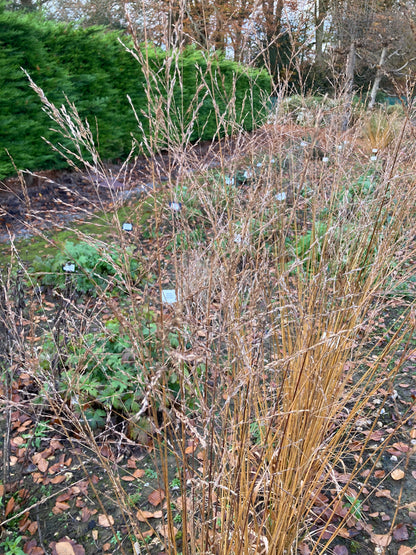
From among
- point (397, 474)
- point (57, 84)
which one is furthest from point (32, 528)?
point (57, 84)

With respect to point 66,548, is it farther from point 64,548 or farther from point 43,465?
point 43,465

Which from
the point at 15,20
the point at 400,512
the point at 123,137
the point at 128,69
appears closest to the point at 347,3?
the point at 128,69

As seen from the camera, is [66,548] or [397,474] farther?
[397,474]

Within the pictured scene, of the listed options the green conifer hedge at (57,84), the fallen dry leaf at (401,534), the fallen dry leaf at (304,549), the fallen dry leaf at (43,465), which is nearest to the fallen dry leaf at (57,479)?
the fallen dry leaf at (43,465)

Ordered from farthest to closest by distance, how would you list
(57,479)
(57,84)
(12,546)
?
(57,84) → (57,479) → (12,546)

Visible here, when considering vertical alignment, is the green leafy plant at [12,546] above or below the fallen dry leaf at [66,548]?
above

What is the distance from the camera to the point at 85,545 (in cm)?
157

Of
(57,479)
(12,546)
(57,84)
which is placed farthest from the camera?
(57,84)

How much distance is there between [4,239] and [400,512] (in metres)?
4.37

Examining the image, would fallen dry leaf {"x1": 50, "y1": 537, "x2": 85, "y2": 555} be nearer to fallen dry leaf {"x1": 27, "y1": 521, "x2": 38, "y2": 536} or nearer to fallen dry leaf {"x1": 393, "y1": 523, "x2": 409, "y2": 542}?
fallen dry leaf {"x1": 27, "y1": 521, "x2": 38, "y2": 536}

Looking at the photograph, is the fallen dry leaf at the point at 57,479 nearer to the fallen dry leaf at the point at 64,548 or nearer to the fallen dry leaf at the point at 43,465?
the fallen dry leaf at the point at 43,465

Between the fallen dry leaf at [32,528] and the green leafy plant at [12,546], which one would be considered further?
the fallen dry leaf at [32,528]

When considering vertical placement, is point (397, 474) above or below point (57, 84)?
below

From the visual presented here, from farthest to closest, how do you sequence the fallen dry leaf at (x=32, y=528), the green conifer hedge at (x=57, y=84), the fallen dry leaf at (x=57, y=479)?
the green conifer hedge at (x=57, y=84)
the fallen dry leaf at (x=57, y=479)
the fallen dry leaf at (x=32, y=528)
